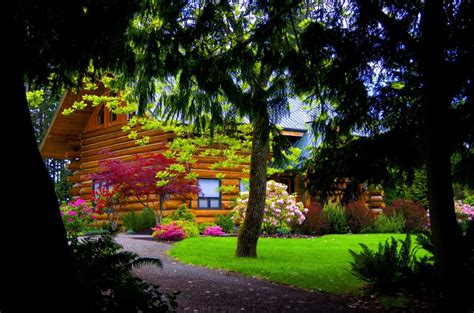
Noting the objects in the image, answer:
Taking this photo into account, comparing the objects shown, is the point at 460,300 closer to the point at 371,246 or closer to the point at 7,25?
the point at 7,25

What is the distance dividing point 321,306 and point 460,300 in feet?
5.45

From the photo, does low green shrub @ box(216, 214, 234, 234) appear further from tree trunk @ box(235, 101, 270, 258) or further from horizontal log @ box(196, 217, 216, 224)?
tree trunk @ box(235, 101, 270, 258)

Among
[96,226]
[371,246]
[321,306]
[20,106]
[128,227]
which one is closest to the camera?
[20,106]

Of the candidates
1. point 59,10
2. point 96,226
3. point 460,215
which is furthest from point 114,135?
point 59,10

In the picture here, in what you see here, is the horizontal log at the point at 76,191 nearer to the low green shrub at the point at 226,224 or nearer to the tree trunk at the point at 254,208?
the low green shrub at the point at 226,224

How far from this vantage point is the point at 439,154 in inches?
204

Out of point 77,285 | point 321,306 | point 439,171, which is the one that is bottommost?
point 321,306

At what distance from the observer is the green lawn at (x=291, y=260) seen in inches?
308

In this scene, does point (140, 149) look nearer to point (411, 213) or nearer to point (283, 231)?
point (283, 231)

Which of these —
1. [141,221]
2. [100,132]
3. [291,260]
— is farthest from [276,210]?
[100,132]

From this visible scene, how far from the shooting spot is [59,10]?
5074 mm

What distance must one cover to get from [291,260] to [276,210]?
21.2 ft

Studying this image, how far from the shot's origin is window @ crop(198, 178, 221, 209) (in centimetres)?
2006

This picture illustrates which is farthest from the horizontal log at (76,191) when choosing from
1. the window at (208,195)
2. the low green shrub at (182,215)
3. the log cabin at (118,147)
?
the low green shrub at (182,215)
